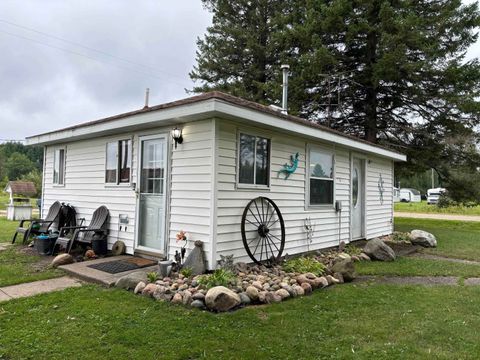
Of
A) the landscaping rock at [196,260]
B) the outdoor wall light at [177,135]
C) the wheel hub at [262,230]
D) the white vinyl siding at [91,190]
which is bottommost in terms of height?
the landscaping rock at [196,260]

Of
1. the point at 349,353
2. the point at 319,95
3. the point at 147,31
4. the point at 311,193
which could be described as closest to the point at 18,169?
the point at 147,31

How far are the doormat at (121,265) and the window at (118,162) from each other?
153 cm

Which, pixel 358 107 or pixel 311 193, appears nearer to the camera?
pixel 311 193

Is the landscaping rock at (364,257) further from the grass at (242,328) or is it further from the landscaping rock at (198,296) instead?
the landscaping rock at (198,296)

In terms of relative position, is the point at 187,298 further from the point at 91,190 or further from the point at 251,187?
the point at 91,190

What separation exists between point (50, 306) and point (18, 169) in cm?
5806

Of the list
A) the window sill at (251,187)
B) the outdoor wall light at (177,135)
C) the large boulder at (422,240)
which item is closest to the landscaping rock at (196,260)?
the window sill at (251,187)

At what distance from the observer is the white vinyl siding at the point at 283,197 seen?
5.17 meters

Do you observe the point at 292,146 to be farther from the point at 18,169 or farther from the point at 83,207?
the point at 18,169

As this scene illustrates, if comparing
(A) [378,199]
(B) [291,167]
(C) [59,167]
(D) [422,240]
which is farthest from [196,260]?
(A) [378,199]

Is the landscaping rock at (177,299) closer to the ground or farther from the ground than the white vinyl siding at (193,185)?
closer to the ground

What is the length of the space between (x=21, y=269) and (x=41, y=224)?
287cm

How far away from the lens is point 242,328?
3346 mm

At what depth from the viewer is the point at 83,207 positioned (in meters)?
7.60
